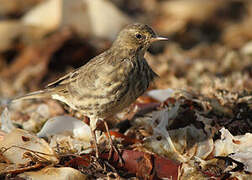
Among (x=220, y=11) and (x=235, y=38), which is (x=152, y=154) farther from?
(x=220, y=11)

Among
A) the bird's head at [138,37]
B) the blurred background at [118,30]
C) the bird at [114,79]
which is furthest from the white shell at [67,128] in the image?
the blurred background at [118,30]

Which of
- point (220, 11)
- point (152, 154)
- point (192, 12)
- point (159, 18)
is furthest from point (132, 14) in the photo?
point (152, 154)

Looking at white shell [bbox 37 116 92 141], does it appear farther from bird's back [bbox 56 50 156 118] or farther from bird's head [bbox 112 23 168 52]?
bird's head [bbox 112 23 168 52]

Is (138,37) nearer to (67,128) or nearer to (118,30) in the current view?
(67,128)

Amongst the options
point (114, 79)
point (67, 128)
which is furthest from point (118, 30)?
point (114, 79)

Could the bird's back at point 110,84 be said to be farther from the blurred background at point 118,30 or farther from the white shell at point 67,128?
the blurred background at point 118,30

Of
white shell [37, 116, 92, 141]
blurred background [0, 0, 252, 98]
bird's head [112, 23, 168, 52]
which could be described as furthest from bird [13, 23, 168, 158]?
blurred background [0, 0, 252, 98]

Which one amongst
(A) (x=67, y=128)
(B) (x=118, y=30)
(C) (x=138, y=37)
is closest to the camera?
(C) (x=138, y=37)
